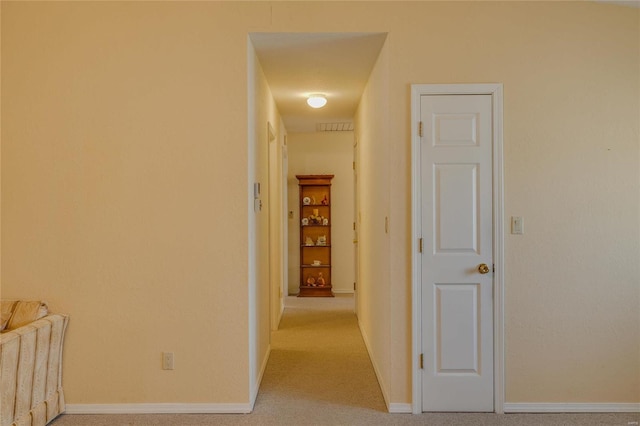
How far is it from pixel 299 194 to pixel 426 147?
404 cm

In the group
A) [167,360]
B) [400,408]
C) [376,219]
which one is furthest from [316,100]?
[400,408]

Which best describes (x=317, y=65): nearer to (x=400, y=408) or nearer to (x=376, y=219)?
(x=376, y=219)

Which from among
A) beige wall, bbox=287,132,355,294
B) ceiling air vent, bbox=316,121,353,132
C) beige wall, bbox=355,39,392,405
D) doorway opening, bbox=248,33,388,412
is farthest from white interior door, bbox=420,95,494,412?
beige wall, bbox=287,132,355,294

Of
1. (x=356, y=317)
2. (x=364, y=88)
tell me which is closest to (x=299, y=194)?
(x=356, y=317)

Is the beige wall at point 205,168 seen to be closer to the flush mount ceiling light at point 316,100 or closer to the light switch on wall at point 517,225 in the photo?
the light switch on wall at point 517,225

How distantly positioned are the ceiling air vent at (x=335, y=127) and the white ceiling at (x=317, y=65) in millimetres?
908

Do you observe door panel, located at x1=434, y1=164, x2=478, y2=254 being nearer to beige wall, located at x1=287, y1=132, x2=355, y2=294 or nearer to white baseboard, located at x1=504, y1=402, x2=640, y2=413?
white baseboard, located at x1=504, y1=402, x2=640, y2=413

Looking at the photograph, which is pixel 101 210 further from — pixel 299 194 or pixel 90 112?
pixel 299 194

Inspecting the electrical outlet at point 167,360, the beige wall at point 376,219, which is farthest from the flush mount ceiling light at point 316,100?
the electrical outlet at point 167,360

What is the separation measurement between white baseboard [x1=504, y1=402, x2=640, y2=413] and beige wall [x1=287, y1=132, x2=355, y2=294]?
4.05 meters

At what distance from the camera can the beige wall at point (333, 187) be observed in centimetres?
672

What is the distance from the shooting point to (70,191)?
2766 millimetres

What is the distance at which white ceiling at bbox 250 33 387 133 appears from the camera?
286 centimetres

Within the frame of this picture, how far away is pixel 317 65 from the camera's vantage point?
337 centimetres
